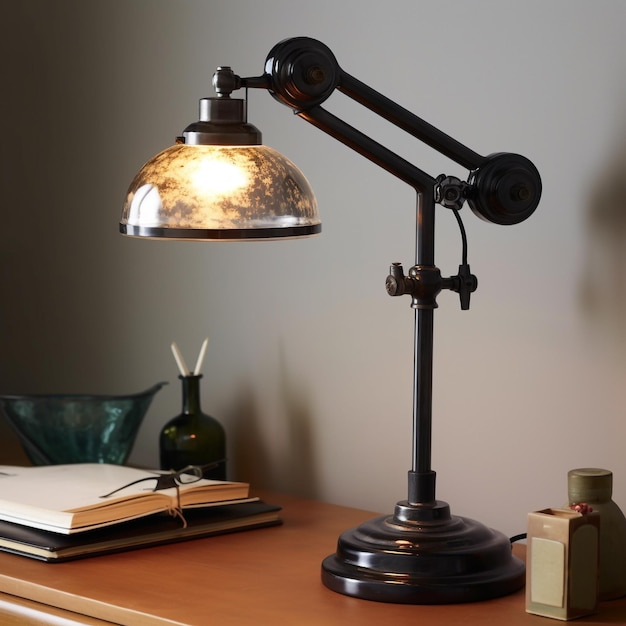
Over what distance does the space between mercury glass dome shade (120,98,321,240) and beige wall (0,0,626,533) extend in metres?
0.35

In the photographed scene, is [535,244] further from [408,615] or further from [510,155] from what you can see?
[408,615]

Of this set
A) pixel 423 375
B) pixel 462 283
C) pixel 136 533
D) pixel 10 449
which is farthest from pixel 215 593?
pixel 10 449

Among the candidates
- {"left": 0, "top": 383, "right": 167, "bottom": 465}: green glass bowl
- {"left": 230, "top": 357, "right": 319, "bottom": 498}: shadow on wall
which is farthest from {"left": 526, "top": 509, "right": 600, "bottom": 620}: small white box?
{"left": 0, "top": 383, "right": 167, "bottom": 465}: green glass bowl

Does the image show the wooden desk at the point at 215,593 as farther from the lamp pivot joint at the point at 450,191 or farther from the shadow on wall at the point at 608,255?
the lamp pivot joint at the point at 450,191

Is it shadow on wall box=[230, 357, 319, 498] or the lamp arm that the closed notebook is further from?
the lamp arm

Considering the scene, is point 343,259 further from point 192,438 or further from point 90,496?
point 90,496

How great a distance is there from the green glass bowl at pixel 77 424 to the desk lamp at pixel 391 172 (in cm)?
60

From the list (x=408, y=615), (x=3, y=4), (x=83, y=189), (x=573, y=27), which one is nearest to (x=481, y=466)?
(x=408, y=615)

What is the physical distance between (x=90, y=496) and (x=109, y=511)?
1.9 inches

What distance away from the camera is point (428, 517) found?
129cm

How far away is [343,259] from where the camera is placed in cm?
169

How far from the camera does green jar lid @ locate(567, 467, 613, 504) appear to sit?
125 cm

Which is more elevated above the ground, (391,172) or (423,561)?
(391,172)

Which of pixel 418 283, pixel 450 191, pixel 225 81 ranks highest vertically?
pixel 225 81
